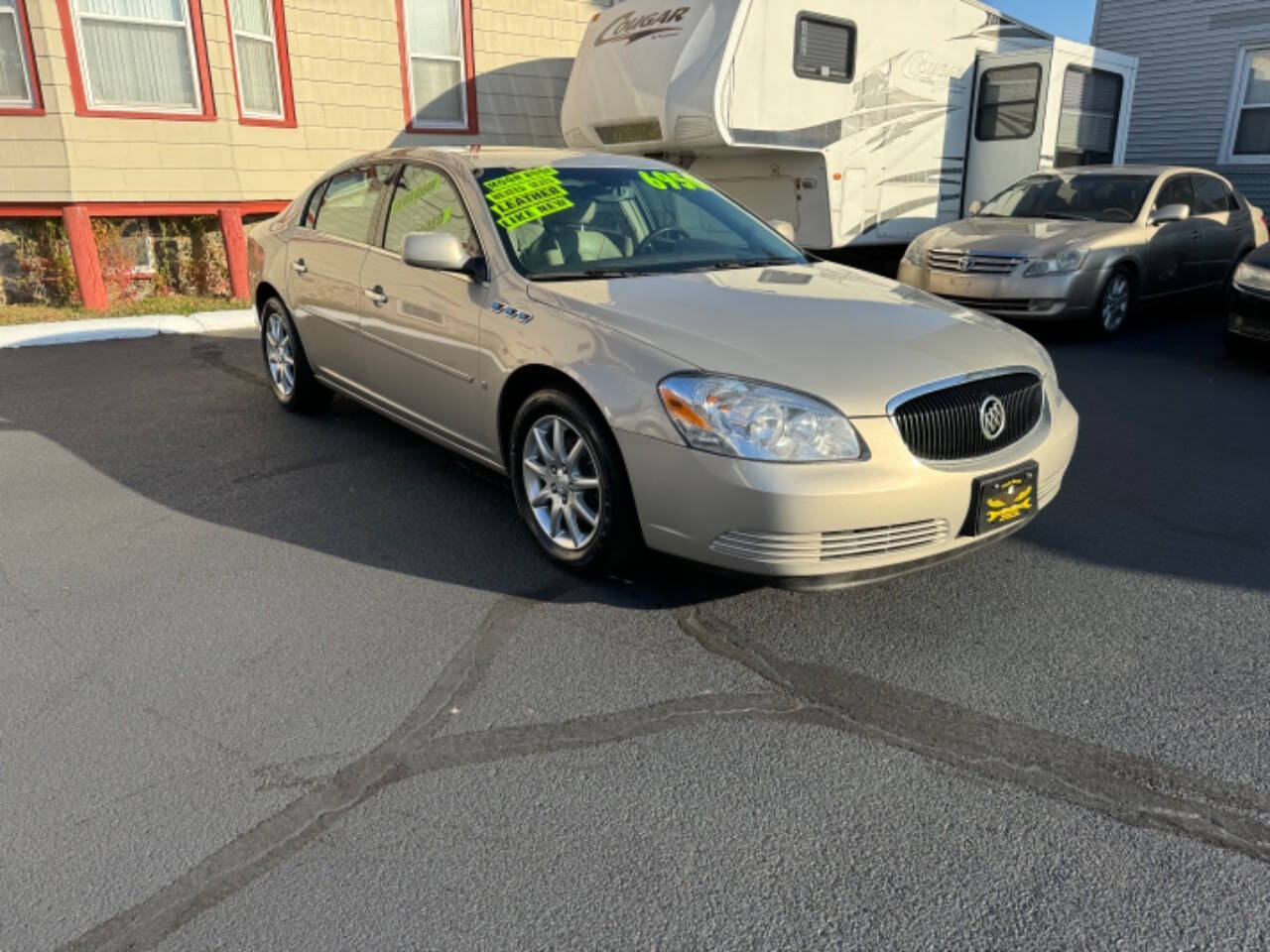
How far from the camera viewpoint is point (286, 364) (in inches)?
241

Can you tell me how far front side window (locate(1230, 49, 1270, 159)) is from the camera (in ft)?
49.8

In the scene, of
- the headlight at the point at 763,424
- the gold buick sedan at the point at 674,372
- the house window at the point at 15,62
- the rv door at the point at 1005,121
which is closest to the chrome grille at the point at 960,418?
the gold buick sedan at the point at 674,372

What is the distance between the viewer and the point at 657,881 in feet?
7.45

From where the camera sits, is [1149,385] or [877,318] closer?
[877,318]

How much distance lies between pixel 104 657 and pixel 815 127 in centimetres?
837

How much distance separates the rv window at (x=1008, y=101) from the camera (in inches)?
428

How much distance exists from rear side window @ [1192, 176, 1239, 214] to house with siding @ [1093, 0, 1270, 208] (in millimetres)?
6584

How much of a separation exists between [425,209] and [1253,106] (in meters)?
15.9

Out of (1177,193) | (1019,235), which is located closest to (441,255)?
(1019,235)

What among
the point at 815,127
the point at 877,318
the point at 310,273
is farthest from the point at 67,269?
the point at 877,318

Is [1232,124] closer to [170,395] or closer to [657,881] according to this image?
[170,395]

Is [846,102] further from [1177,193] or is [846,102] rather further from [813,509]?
[813,509]

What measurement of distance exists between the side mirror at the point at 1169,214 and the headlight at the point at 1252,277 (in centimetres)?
169

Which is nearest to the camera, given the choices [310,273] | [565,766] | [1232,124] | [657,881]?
[657,881]
